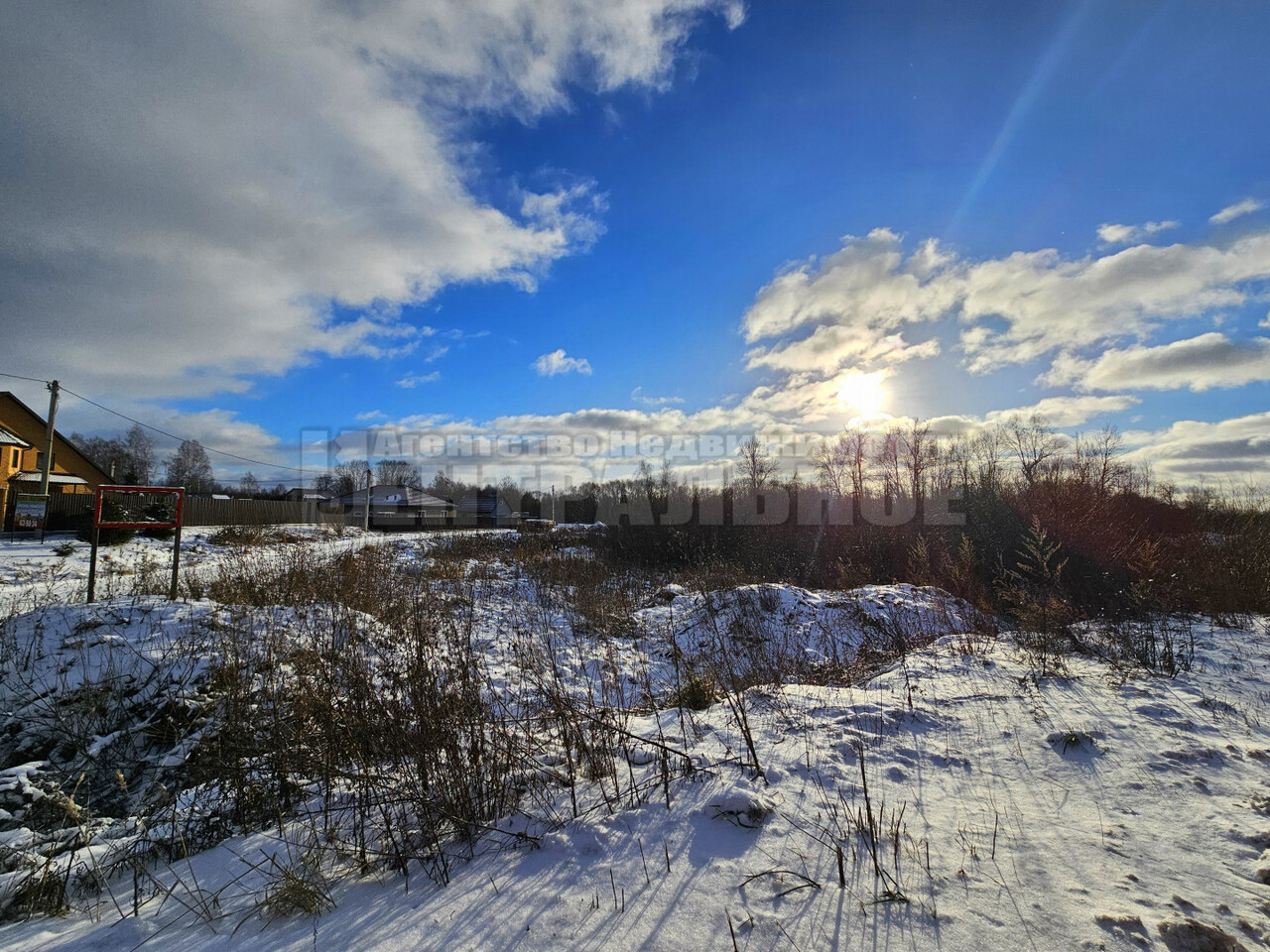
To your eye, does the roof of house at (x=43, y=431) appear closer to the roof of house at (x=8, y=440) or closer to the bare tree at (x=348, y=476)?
the roof of house at (x=8, y=440)

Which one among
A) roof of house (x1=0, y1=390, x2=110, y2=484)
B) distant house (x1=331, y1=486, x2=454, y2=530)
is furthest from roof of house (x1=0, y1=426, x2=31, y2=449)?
distant house (x1=331, y1=486, x2=454, y2=530)

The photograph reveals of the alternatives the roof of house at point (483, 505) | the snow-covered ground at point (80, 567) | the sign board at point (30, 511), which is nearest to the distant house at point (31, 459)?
the sign board at point (30, 511)

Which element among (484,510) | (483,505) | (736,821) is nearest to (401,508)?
(484,510)

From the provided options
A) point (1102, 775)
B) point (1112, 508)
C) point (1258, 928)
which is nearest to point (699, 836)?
point (1258, 928)

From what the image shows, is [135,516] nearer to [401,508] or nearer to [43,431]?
[43,431]

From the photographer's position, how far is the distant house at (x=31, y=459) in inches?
1124

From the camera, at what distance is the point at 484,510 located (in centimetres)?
6281

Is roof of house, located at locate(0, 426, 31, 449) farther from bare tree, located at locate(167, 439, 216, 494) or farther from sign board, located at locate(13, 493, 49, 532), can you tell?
bare tree, located at locate(167, 439, 216, 494)

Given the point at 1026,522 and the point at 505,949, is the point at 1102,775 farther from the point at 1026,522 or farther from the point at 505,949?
the point at 1026,522

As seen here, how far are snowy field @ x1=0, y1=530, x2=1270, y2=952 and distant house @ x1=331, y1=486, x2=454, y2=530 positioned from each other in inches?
1943

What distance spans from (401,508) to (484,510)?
10.6 metres

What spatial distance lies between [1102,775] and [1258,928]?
1.28 m

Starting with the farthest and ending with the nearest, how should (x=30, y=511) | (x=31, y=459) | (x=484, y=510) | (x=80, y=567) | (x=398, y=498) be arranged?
(x=484, y=510) < (x=398, y=498) < (x=31, y=459) < (x=30, y=511) < (x=80, y=567)

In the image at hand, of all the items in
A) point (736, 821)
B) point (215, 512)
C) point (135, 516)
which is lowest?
point (736, 821)
